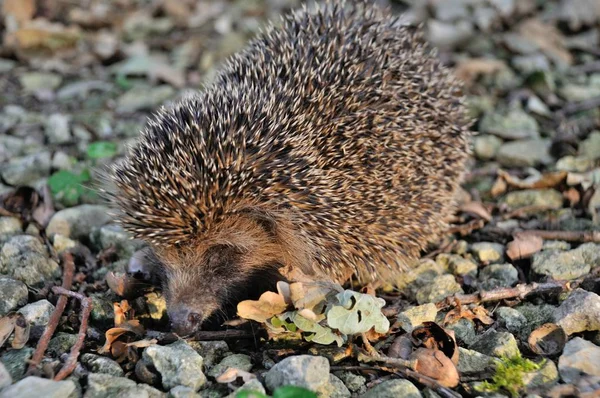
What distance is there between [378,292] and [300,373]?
1246 mm

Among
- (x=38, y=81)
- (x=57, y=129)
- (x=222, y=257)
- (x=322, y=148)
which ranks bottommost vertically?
(x=222, y=257)

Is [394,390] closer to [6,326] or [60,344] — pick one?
[60,344]

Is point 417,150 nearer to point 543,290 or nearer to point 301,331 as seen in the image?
point 543,290

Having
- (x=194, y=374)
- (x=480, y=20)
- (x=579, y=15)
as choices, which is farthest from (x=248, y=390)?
(x=579, y=15)

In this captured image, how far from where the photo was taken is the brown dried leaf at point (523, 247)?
4.32 metres

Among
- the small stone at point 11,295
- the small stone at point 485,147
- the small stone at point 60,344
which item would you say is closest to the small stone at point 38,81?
the small stone at point 11,295

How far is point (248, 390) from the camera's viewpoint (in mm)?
2873

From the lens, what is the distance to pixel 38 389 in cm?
285

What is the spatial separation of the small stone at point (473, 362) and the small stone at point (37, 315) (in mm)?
2241

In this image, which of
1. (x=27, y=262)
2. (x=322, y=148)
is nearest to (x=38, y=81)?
(x=27, y=262)

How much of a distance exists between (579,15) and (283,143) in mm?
5598

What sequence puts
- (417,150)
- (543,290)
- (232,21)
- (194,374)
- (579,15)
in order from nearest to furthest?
(194,374)
(543,290)
(417,150)
(579,15)
(232,21)

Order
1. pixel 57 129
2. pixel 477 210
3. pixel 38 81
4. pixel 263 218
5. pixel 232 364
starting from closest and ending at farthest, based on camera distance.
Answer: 1. pixel 232 364
2. pixel 263 218
3. pixel 477 210
4. pixel 57 129
5. pixel 38 81

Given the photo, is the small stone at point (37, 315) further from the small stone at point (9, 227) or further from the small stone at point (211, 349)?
the small stone at point (9, 227)
